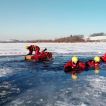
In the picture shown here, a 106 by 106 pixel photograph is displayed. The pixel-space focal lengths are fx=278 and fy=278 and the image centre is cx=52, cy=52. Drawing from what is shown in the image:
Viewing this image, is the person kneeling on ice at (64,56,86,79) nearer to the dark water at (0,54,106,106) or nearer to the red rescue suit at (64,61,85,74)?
the red rescue suit at (64,61,85,74)

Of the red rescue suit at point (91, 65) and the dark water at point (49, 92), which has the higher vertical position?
the dark water at point (49, 92)

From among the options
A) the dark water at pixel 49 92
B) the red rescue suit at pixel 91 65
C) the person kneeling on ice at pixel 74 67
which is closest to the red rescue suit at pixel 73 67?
the person kneeling on ice at pixel 74 67

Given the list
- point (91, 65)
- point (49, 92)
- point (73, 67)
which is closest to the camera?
point (49, 92)

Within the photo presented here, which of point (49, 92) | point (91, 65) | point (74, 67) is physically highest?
point (49, 92)

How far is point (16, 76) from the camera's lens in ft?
56.6

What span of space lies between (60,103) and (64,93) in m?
1.75

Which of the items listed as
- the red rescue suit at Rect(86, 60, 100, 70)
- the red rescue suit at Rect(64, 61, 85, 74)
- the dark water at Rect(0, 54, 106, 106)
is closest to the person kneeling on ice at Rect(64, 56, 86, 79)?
the red rescue suit at Rect(64, 61, 85, 74)

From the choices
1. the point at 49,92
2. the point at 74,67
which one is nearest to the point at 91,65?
the point at 74,67

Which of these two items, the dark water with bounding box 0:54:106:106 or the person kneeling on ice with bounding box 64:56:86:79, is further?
the person kneeling on ice with bounding box 64:56:86:79

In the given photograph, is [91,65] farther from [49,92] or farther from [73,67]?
[49,92]

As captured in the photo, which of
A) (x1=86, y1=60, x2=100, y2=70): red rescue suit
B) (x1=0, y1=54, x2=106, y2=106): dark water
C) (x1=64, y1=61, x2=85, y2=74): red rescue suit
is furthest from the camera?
(x1=86, y1=60, x2=100, y2=70): red rescue suit

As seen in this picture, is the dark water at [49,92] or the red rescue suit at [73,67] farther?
the red rescue suit at [73,67]

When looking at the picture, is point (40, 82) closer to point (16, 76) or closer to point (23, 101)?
point (16, 76)

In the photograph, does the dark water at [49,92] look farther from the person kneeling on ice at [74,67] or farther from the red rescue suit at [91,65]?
the red rescue suit at [91,65]
